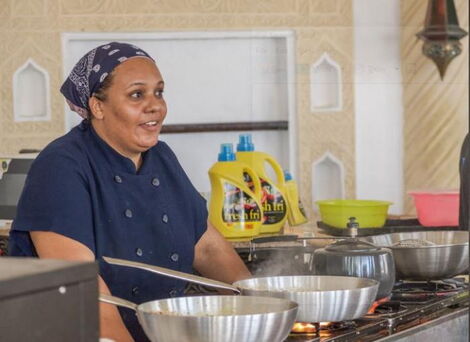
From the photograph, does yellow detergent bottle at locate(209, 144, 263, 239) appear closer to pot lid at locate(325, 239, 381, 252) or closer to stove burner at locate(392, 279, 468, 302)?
stove burner at locate(392, 279, 468, 302)

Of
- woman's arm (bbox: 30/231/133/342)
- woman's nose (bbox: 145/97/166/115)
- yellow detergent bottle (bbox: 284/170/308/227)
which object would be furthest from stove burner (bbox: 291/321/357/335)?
yellow detergent bottle (bbox: 284/170/308/227)

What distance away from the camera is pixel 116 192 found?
261 centimetres

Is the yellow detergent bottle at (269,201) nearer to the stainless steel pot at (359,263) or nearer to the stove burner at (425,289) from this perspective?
the stove burner at (425,289)

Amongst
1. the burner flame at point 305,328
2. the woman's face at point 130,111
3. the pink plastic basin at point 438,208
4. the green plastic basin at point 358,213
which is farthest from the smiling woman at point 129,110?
the pink plastic basin at point 438,208

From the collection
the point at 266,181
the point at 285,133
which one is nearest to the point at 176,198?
the point at 266,181

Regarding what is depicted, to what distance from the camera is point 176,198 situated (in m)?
2.77

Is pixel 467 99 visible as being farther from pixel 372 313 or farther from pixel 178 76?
pixel 178 76

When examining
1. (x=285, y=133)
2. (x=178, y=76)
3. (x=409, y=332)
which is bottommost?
(x=409, y=332)

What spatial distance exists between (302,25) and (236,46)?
609mm

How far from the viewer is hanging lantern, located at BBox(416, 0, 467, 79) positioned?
3799mm

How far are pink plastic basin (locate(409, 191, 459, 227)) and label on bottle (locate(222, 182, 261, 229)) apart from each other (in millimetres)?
681

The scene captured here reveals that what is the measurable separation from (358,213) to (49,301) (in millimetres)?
2808

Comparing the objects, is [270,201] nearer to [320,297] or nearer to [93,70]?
[93,70]

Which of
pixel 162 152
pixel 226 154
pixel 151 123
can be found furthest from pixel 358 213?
pixel 151 123
